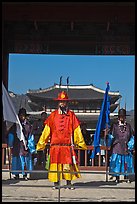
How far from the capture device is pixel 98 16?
9523mm

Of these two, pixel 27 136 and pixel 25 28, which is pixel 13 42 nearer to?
pixel 25 28

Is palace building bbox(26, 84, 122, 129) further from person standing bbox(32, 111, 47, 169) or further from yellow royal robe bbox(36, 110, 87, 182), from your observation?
yellow royal robe bbox(36, 110, 87, 182)

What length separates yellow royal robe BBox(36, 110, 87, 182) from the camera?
26.0ft

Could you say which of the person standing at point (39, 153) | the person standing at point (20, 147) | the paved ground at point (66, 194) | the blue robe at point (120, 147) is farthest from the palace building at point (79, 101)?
the paved ground at point (66, 194)

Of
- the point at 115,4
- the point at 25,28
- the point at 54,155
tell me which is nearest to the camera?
the point at 54,155

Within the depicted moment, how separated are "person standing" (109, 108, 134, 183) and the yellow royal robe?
55.3 inches

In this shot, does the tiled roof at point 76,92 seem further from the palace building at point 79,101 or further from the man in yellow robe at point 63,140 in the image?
the man in yellow robe at point 63,140

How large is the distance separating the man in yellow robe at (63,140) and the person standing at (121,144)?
1.40 m

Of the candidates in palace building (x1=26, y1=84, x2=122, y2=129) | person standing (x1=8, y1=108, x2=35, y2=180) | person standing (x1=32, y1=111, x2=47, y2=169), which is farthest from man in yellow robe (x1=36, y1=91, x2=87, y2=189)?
palace building (x1=26, y1=84, x2=122, y2=129)

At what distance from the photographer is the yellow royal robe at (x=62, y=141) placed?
7.93m

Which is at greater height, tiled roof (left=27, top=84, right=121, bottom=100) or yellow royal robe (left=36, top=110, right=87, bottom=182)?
tiled roof (left=27, top=84, right=121, bottom=100)

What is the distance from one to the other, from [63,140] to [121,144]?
1746mm

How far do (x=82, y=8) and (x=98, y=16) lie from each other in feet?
1.28

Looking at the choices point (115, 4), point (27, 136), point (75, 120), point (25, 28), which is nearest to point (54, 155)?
point (75, 120)
